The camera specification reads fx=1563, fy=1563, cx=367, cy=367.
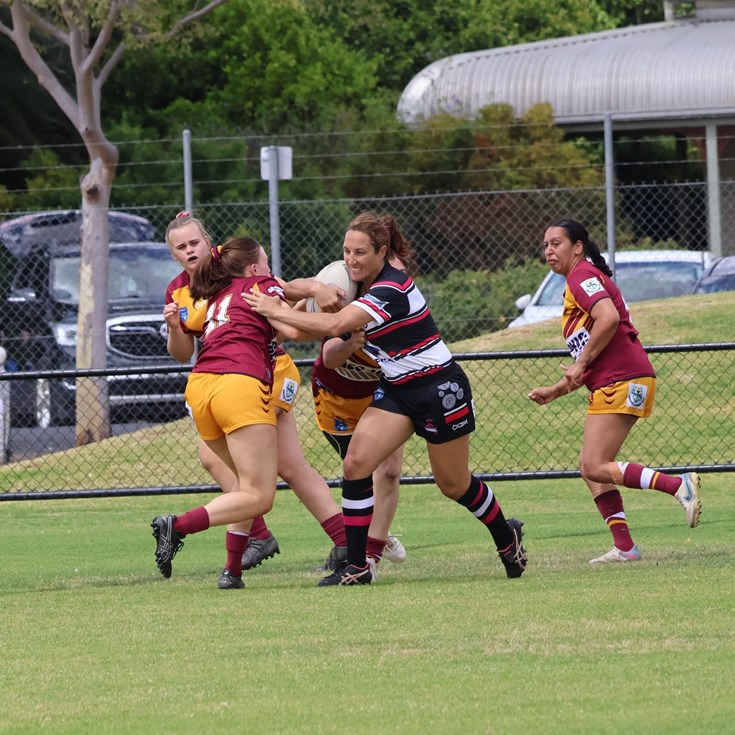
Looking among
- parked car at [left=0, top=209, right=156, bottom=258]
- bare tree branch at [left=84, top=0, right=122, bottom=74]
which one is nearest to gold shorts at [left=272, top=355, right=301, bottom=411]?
bare tree branch at [left=84, top=0, right=122, bottom=74]

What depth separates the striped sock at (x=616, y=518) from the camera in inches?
326

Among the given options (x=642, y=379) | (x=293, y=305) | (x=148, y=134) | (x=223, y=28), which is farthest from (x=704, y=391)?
(x=223, y=28)

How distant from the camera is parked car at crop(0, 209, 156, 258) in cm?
1772

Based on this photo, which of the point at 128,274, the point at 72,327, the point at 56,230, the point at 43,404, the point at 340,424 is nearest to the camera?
the point at 340,424

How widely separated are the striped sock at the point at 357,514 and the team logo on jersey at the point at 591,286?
4.82 feet

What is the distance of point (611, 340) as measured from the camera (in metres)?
8.09

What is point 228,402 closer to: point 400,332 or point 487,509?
point 400,332

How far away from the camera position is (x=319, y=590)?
7555 mm

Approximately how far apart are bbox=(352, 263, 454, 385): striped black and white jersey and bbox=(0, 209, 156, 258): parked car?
10193mm

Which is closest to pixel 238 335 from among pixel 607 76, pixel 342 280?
pixel 342 280

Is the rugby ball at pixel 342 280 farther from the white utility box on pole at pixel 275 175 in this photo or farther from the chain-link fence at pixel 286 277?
the white utility box on pole at pixel 275 175

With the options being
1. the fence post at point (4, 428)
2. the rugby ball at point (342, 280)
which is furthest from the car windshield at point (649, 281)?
the rugby ball at point (342, 280)

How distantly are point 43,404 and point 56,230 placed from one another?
4464mm

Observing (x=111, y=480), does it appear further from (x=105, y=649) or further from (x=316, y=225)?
(x=105, y=649)
